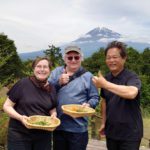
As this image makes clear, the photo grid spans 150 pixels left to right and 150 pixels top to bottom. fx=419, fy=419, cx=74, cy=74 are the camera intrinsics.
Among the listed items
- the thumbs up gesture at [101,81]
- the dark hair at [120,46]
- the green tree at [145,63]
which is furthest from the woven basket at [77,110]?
the green tree at [145,63]

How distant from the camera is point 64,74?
509 centimetres

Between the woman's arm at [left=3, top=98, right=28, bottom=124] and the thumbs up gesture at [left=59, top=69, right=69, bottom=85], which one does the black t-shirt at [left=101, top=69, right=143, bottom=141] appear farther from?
the woman's arm at [left=3, top=98, right=28, bottom=124]

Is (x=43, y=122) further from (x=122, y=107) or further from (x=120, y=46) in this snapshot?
(x=120, y=46)

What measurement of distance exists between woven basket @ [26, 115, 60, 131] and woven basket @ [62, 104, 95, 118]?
0.57ft

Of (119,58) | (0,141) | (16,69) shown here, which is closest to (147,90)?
(16,69)

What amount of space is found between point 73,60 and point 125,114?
36.2 inches

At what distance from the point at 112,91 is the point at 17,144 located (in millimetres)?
1294

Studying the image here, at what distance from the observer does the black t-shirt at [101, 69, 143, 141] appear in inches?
183

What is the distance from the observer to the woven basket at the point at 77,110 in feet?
15.4

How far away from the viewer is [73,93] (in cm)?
504

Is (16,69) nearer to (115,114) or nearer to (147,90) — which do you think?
(147,90)

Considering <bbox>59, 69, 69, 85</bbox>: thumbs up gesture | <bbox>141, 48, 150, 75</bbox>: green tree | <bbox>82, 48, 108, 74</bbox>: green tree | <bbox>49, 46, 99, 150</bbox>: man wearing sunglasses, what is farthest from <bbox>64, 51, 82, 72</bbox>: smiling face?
<bbox>141, 48, 150, 75</bbox>: green tree

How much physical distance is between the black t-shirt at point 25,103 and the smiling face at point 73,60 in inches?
18.8

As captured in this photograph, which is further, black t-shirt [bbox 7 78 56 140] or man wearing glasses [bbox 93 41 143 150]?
black t-shirt [bbox 7 78 56 140]
